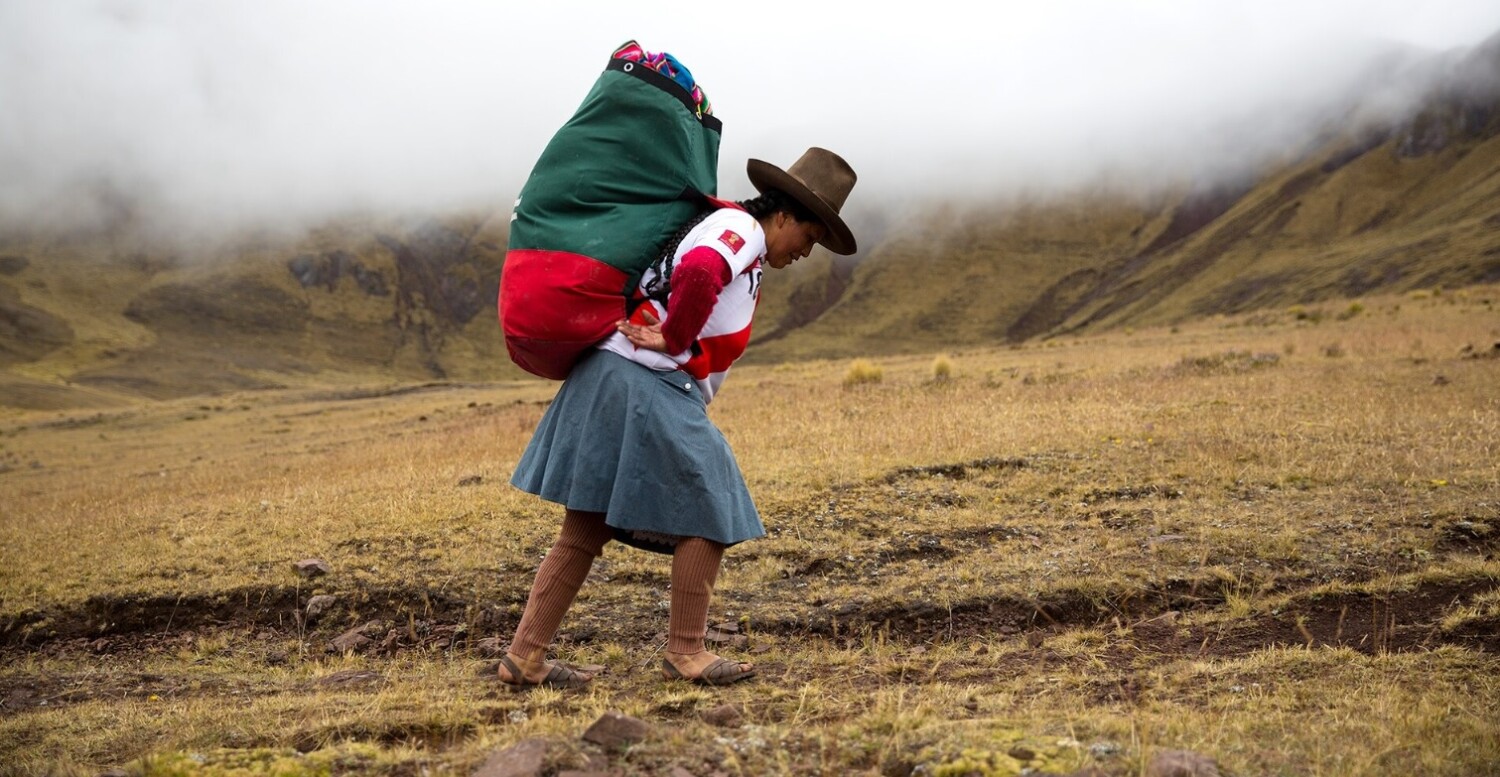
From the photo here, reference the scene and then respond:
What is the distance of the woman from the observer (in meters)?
4.44

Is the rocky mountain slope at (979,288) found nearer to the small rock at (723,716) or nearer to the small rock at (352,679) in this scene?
the small rock at (352,679)

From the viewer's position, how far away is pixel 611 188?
15.2ft

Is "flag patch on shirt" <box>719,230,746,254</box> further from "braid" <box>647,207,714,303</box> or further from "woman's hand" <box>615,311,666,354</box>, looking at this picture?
"woman's hand" <box>615,311,666,354</box>

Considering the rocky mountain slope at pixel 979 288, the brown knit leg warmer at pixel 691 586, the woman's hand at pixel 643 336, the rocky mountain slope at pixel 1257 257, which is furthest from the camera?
the rocky mountain slope at pixel 979 288

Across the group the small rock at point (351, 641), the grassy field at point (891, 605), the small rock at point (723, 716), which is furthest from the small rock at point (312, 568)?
the small rock at point (723, 716)

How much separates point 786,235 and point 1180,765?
278 cm

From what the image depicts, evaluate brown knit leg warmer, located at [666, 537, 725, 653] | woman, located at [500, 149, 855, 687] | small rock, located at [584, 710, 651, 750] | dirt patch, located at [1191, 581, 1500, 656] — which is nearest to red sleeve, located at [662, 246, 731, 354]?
woman, located at [500, 149, 855, 687]

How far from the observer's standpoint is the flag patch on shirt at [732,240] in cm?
437

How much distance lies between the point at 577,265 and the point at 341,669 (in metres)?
2.96

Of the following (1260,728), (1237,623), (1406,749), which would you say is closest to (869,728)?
(1260,728)

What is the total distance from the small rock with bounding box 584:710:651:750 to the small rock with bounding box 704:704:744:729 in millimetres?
460

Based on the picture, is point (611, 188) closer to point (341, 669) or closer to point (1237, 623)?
point (341, 669)

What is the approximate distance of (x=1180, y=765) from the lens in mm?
3006

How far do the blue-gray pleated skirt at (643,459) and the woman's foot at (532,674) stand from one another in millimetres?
783
